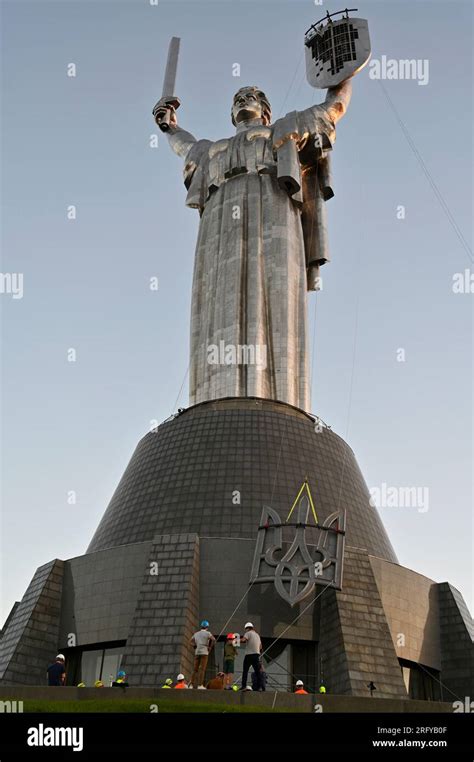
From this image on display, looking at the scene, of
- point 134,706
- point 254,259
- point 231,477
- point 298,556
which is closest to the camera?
point 134,706

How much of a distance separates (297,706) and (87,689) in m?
3.53

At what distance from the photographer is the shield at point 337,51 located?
34750 millimetres

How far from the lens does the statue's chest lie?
33.8 metres

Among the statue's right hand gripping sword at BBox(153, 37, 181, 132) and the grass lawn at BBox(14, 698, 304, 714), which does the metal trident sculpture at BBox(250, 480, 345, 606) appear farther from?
the statue's right hand gripping sword at BBox(153, 37, 181, 132)

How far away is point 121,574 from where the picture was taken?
75.2ft

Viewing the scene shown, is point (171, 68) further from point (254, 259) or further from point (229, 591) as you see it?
point (229, 591)

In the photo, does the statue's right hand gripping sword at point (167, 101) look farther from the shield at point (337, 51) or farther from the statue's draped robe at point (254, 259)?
the shield at point (337, 51)

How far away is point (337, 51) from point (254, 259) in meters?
9.77

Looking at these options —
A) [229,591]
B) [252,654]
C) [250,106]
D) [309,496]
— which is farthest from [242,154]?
[252,654]

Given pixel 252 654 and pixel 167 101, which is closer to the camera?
pixel 252 654

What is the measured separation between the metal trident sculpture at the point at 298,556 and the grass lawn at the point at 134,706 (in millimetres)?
7393

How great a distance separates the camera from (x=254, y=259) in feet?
107

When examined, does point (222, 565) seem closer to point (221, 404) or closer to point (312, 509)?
point (312, 509)
